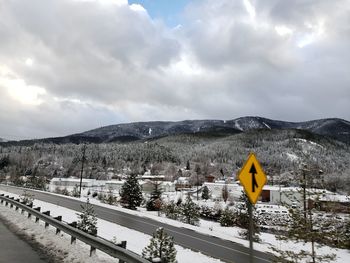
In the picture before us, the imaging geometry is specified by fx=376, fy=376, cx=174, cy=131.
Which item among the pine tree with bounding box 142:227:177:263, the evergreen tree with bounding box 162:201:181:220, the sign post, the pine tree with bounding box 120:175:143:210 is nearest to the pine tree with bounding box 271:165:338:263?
the pine tree with bounding box 142:227:177:263

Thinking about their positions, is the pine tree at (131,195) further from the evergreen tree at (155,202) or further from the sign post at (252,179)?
the sign post at (252,179)

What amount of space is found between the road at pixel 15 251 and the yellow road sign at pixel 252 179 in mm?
5629

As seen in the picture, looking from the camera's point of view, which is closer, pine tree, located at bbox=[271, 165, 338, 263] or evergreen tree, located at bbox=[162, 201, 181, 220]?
pine tree, located at bbox=[271, 165, 338, 263]

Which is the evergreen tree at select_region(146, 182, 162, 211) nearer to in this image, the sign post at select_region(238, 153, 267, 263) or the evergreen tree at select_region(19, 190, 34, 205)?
the evergreen tree at select_region(19, 190, 34, 205)

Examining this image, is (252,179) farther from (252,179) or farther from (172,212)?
(172,212)

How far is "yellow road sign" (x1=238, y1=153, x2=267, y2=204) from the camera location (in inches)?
288

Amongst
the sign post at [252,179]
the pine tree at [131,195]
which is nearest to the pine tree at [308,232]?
the sign post at [252,179]

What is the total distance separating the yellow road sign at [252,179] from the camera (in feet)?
24.0

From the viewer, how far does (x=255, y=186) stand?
7.41 m

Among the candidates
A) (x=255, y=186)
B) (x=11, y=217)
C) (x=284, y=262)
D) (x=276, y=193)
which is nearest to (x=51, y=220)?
(x=11, y=217)

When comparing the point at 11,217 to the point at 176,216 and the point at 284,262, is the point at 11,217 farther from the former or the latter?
the point at 176,216

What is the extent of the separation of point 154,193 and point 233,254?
37976 millimetres

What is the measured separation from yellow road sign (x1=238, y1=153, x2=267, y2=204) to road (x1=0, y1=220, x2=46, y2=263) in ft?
18.5

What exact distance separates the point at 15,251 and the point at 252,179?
718 cm
